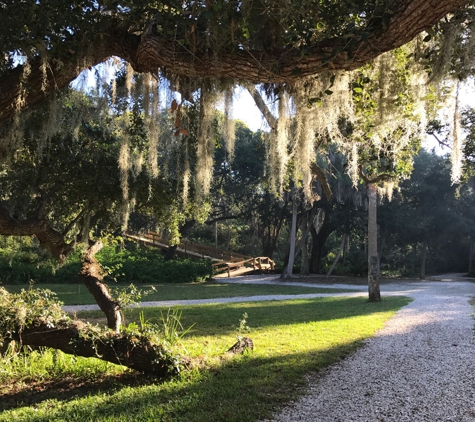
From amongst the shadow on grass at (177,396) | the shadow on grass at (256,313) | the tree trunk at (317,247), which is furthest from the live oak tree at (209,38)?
the tree trunk at (317,247)

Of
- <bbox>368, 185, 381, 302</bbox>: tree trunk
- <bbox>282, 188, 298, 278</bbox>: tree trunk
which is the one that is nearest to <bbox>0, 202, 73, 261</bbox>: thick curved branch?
<bbox>368, 185, 381, 302</bbox>: tree trunk

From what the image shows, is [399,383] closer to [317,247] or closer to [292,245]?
[292,245]

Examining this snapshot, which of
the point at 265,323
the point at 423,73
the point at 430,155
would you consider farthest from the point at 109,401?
the point at 430,155

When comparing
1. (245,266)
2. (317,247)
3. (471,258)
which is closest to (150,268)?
(245,266)

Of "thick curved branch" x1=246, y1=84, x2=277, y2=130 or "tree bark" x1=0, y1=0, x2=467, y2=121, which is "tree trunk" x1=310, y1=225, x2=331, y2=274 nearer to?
"thick curved branch" x1=246, y1=84, x2=277, y2=130

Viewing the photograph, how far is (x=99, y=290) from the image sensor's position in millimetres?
5617

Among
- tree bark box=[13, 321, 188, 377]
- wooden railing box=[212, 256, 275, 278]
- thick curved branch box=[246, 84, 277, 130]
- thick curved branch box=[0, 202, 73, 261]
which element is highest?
thick curved branch box=[246, 84, 277, 130]

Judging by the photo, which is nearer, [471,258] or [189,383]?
[189,383]

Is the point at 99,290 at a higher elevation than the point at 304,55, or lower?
lower

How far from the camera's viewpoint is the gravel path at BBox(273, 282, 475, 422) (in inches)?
127

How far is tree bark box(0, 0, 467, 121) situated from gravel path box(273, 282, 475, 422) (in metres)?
2.48

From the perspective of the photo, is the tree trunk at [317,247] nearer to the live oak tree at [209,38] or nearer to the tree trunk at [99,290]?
the tree trunk at [99,290]

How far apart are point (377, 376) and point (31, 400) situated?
3.24 m

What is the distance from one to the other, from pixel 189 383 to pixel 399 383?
2025mm
